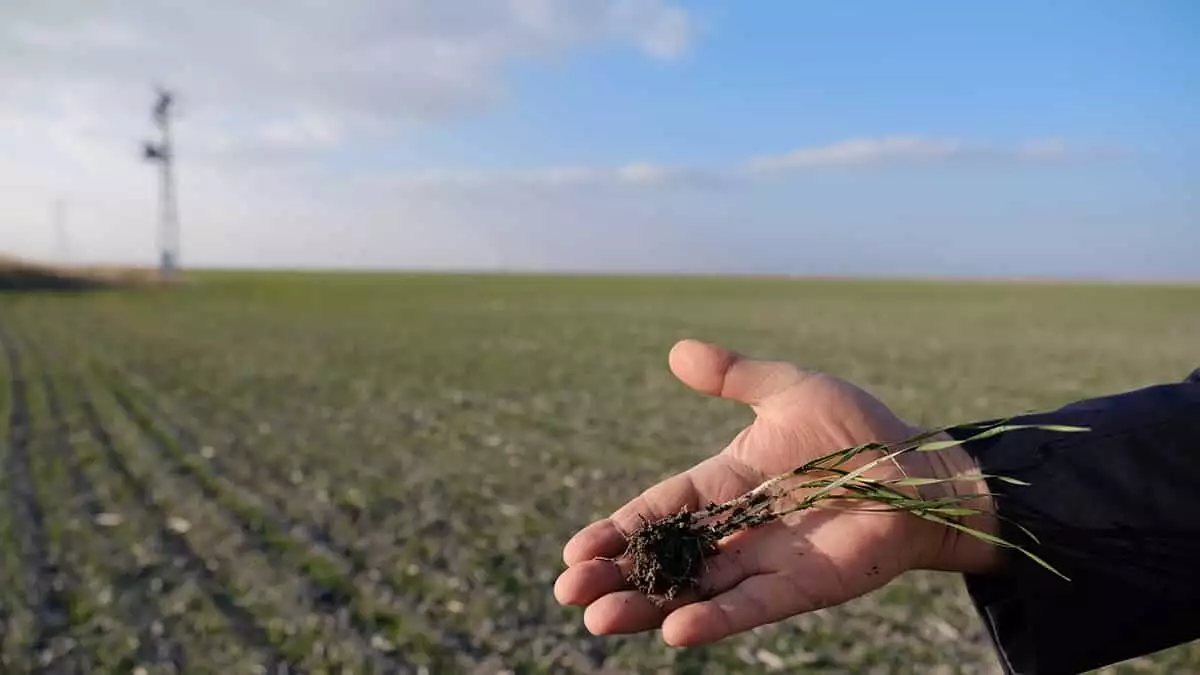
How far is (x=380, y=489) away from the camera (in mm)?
10297

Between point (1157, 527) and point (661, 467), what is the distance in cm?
892

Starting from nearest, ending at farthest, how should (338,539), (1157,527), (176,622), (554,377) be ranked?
(1157,527), (176,622), (338,539), (554,377)

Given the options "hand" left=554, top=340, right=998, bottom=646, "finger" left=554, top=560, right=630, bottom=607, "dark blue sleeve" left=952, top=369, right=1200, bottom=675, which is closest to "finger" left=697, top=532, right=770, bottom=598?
"hand" left=554, top=340, right=998, bottom=646

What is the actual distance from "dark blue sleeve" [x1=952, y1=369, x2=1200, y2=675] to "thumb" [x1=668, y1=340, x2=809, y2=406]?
0.91m

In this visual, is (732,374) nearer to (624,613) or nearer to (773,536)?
(773,536)

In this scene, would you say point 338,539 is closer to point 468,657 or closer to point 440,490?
point 440,490

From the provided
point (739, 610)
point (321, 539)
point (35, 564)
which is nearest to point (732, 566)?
point (739, 610)

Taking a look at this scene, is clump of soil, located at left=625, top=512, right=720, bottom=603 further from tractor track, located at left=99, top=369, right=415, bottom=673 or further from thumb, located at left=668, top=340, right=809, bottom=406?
tractor track, located at left=99, top=369, right=415, bottom=673

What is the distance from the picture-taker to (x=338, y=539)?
8.45 meters

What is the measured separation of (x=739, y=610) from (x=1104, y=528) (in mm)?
1387

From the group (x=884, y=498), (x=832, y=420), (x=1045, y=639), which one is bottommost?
(x=1045, y=639)

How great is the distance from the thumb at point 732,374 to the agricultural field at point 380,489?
125 inches

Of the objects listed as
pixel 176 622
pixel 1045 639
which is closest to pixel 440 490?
pixel 176 622

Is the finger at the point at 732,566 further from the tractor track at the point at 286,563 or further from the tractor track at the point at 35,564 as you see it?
the tractor track at the point at 35,564
